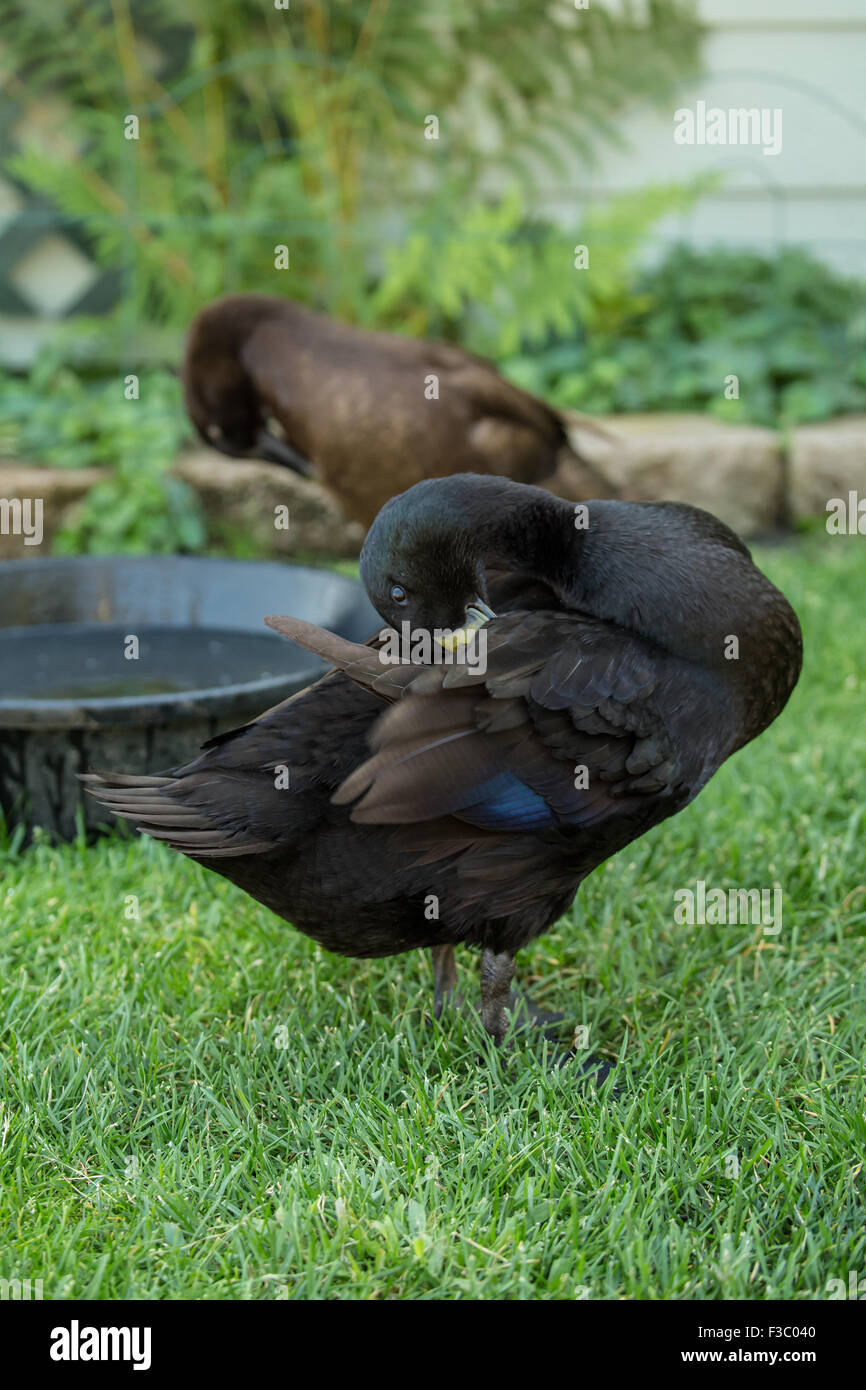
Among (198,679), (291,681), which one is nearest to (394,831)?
(291,681)

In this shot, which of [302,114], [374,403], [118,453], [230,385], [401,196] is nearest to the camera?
[374,403]

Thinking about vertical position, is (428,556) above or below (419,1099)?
above

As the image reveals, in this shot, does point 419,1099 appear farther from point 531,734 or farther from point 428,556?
point 428,556

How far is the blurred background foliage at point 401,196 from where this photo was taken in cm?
648

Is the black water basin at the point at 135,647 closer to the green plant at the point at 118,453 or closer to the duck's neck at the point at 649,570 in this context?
the duck's neck at the point at 649,570

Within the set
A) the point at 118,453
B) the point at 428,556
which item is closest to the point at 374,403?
the point at 118,453

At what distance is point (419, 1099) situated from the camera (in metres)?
2.20

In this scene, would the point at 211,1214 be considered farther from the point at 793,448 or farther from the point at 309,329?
the point at 793,448

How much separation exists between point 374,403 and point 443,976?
235 cm
